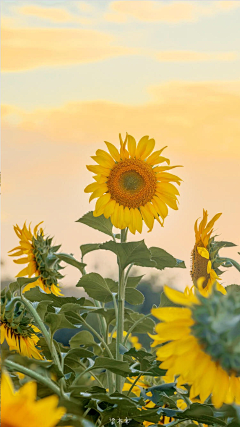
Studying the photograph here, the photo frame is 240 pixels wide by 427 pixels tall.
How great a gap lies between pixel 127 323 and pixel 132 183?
0.31m

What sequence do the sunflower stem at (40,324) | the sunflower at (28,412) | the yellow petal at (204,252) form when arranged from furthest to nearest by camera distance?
the yellow petal at (204,252)
the sunflower stem at (40,324)
the sunflower at (28,412)

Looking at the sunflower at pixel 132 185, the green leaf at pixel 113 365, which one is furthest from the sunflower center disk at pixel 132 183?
the green leaf at pixel 113 365

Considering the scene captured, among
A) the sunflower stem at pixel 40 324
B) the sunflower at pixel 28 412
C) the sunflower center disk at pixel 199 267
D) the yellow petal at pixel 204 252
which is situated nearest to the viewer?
the sunflower at pixel 28 412

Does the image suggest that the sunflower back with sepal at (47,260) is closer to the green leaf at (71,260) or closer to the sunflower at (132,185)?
the green leaf at (71,260)

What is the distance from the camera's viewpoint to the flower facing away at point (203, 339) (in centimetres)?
37

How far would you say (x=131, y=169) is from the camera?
0.91m

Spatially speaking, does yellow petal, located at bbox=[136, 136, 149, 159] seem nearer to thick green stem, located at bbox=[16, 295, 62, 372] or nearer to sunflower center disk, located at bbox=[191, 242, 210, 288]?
sunflower center disk, located at bbox=[191, 242, 210, 288]

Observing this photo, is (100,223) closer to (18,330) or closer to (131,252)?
(131,252)

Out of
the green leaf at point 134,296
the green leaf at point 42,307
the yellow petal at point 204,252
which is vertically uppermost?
the yellow petal at point 204,252

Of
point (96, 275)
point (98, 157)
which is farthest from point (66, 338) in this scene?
point (98, 157)

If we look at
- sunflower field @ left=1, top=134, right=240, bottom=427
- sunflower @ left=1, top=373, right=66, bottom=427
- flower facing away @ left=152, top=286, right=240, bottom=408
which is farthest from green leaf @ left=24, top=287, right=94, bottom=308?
sunflower @ left=1, top=373, right=66, bottom=427

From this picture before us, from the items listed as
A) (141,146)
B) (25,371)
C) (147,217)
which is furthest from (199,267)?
(25,371)

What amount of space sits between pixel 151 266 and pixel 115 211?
0.41 ft

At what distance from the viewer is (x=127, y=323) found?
1.06 metres
